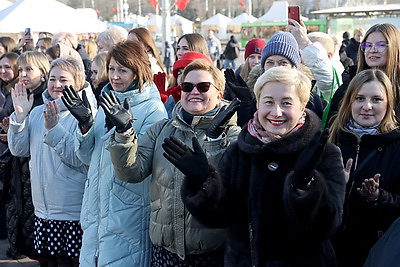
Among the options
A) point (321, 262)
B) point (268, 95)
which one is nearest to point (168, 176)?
point (268, 95)

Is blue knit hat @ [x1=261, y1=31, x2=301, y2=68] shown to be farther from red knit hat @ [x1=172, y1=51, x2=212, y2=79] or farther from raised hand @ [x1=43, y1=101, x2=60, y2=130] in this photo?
raised hand @ [x1=43, y1=101, x2=60, y2=130]

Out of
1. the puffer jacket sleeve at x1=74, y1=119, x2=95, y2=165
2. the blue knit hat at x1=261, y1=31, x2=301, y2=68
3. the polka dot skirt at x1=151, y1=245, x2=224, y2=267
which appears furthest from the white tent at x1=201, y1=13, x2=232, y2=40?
the polka dot skirt at x1=151, y1=245, x2=224, y2=267

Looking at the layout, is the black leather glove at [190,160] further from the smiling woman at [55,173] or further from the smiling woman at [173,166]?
the smiling woman at [55,173]

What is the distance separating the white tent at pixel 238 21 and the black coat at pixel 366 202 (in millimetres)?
30897

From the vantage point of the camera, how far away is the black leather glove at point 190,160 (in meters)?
2.31

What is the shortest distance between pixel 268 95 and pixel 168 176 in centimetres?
73

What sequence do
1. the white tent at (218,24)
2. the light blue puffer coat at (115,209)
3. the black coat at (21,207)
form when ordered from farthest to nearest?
the white tent at (218,24)
the black coat at (21,207)
the light blue puffer coat at (115,209)

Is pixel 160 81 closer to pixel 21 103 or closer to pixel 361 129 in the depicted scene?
pixel 21 103

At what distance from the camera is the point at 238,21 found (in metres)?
34.5

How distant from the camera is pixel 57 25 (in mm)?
12258

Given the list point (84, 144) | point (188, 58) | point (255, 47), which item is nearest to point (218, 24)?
point (255, 47)

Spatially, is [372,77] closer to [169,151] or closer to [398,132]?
[398,132]

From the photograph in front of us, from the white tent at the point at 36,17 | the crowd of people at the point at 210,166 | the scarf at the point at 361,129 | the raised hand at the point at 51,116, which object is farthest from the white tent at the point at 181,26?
the scarf at the point at 361,129

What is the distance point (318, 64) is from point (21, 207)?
2666 millimetres
